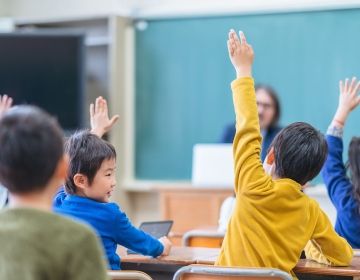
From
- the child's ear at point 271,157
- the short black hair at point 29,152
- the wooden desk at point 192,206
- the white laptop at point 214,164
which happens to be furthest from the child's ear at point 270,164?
the wooden desk at point 192,206

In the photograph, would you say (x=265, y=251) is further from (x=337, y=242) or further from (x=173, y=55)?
(x=173, y=55)

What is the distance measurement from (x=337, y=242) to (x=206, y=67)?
3.74 m

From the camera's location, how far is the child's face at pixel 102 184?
266 cm

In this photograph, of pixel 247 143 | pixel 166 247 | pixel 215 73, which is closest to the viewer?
pixel 247 143

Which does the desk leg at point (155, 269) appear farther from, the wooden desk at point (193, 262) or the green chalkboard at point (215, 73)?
the green chalkboard at point (215, 73)

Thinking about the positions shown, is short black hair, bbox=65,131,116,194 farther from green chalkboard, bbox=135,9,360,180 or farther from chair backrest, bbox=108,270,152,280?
Result: green chalkboard, bbox=135,9,360,180

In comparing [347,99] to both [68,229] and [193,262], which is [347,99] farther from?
[68,229]

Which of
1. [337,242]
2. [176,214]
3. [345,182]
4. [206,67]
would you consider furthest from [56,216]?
[206,67]

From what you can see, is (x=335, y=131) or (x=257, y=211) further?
(x=335, y=131)

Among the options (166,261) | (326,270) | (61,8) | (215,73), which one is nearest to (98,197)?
(166,261)

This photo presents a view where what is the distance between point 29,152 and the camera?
1.49 meters

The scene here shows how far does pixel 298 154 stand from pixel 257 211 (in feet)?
0.78

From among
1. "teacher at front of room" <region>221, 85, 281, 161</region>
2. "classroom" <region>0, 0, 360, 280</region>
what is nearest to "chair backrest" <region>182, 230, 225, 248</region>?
"classroom" <region>0, 0, 360, 280</region>

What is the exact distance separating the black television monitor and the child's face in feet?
12.1
